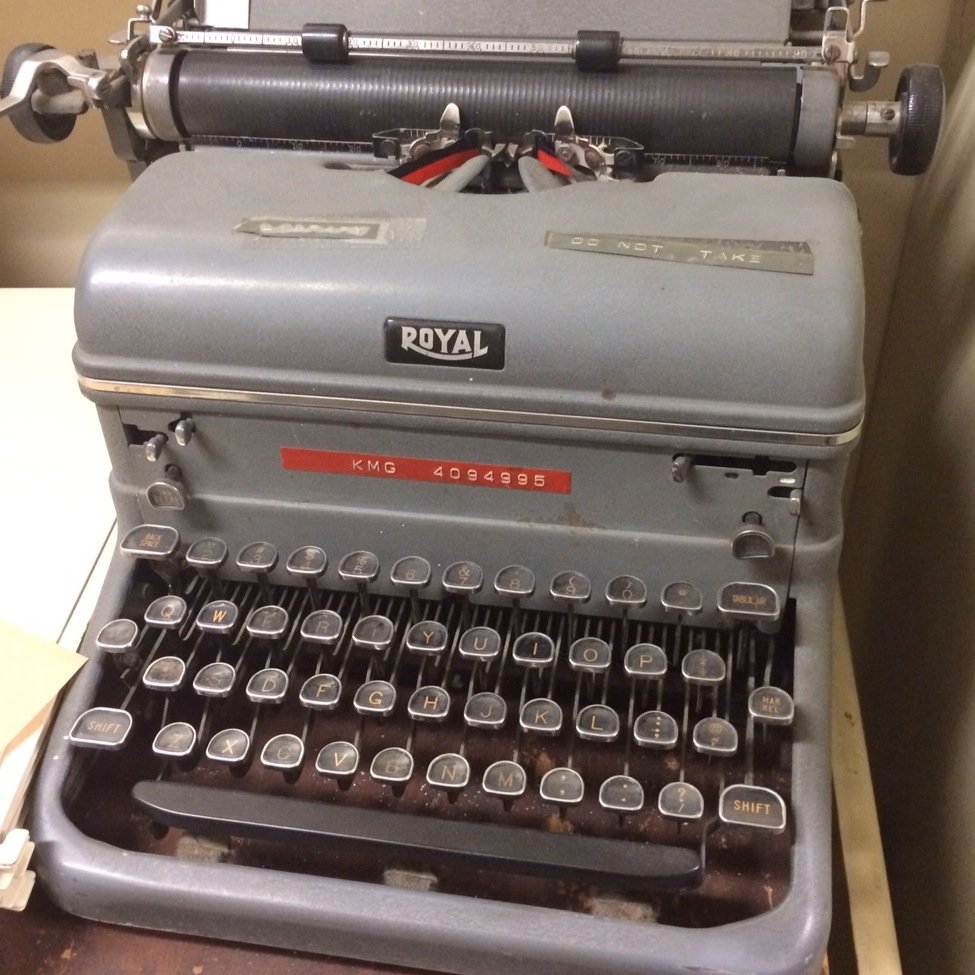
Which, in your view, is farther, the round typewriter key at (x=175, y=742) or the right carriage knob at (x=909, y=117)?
the right carriage knob at (x=909, y=117)

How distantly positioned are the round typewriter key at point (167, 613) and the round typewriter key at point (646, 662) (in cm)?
42

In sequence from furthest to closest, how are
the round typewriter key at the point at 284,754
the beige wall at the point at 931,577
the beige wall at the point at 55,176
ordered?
the beige wall at the point at 55,176, the beige wall at the point at 931,577, the round typewriter key at the point at 284,754

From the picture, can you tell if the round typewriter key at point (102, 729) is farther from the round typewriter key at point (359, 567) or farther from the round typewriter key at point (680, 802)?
the round typewriter key at point (680, 802)

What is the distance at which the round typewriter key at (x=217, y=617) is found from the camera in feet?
3.07

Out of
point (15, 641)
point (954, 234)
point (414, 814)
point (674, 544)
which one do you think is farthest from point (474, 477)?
point (954, 234)

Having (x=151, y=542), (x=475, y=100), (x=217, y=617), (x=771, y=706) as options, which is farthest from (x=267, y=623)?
(x=475, y=100)

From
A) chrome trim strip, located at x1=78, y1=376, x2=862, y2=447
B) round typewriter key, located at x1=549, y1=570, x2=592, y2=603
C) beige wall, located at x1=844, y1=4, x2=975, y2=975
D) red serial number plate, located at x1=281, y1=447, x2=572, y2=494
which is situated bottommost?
beige wall, located at x1=844, y1=4, x2=975, y2=975

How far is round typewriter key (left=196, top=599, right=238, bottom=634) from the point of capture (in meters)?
0.94

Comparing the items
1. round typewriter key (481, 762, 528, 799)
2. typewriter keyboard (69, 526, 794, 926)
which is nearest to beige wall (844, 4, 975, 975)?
typewriter keyboard (69, 526, 794, 926)

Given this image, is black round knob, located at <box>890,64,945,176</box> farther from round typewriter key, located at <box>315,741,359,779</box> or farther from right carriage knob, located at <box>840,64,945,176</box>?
round typewriter key, located at <box>315,741,359,779</box>

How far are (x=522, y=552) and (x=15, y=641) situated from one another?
1.73ft

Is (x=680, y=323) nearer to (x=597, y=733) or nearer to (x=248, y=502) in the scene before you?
(x=597, y=733)

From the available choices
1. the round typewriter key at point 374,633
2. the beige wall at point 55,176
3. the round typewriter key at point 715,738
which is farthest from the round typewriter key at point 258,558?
the beige wall at point 55,176

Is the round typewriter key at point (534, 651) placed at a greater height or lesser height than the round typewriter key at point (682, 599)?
lesser
